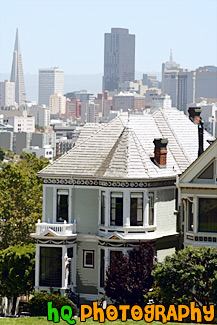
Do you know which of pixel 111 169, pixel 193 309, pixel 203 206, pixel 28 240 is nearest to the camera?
pixel 193 309

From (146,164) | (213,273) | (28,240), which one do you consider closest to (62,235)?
(146,164)

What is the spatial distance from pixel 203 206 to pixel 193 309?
18.7 ft

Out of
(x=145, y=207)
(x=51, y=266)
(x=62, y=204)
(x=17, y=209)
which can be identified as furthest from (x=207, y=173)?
(x=17, y=209)

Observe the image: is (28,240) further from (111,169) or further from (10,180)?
(111,169)

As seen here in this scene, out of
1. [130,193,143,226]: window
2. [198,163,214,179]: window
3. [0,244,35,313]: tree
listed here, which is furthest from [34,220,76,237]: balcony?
[198,163,214,179]: window

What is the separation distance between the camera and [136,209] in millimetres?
39875

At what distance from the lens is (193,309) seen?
3300 cm

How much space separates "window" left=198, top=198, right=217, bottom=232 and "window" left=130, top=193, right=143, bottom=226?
110 inches

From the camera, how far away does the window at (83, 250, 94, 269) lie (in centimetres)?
4116

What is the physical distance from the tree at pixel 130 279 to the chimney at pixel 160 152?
12.7 feet

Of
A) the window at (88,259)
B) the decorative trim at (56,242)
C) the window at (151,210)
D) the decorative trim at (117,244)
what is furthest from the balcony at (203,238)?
the decorative trim at (56,242)

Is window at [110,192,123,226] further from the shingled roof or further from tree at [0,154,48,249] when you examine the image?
tree at [0,154,48,249]

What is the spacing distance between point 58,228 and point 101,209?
68.6 inches

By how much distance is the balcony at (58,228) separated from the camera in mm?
40625
